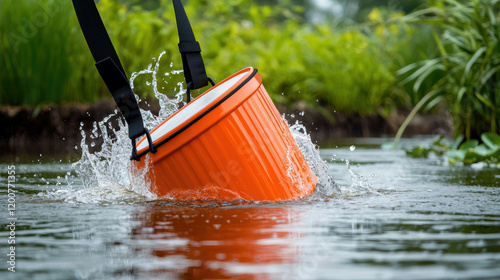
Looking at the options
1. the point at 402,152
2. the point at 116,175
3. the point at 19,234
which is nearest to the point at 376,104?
the point at 402,152

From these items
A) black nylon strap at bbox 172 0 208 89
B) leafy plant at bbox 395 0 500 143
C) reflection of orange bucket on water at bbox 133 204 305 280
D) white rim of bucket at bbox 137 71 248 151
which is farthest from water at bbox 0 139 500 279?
leafy plant at bbox 395 0 500 143

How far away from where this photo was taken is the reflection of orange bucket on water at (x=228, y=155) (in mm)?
2984

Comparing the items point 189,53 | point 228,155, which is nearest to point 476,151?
point 189,53

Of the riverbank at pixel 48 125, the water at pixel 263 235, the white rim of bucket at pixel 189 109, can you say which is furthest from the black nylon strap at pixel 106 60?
the riverbank at pixel 48 125

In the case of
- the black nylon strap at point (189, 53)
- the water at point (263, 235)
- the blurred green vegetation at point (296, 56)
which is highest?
the blurred green vegetation at point (296, 56)

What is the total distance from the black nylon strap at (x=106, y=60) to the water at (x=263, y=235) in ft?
1.22

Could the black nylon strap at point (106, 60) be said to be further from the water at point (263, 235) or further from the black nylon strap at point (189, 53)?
the black nylon strap at point (189, 53)

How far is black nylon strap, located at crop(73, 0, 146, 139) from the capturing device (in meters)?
2.87

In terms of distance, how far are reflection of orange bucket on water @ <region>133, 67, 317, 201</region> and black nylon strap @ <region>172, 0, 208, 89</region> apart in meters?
0.39

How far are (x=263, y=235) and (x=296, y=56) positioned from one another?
8.61m

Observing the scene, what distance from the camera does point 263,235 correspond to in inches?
87.4

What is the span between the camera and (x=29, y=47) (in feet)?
21.3

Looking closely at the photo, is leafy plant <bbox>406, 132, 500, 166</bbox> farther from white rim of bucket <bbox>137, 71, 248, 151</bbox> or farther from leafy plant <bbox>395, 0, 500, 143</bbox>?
white rim of bucket <bbox>137, 71, 248, 151</bbox>

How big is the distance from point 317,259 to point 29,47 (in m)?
5.23
